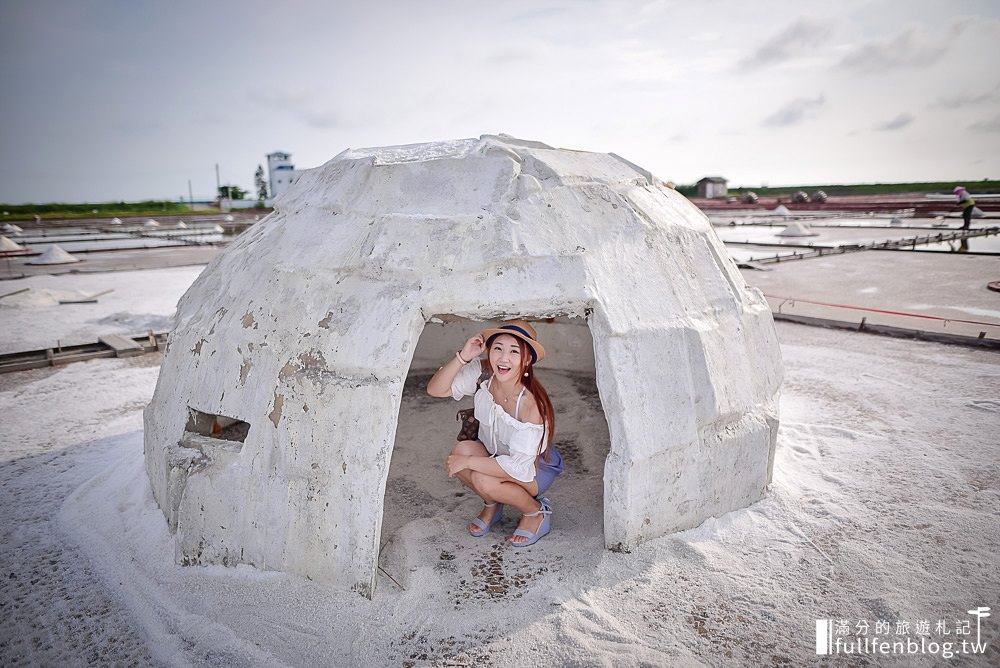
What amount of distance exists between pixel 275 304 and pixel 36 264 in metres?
20.4

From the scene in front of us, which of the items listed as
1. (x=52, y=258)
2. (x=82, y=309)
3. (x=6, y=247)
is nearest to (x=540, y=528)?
(x=82, y=309)

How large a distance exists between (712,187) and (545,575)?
186 ft

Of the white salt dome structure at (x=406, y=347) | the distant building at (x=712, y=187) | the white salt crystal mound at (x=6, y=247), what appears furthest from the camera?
the distant building at (x=712, y=187)

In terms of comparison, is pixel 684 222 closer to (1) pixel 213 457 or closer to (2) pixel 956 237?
(1) pixel 213 457

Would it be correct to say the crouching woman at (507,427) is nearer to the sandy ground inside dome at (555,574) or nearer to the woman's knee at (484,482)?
the woman's knee at (484,482)

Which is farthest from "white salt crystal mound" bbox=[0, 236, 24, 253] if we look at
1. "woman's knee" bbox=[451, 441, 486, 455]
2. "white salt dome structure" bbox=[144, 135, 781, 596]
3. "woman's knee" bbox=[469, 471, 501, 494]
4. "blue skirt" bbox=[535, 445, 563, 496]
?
"blue skirt" bbox=[535, 445, 563, 496]

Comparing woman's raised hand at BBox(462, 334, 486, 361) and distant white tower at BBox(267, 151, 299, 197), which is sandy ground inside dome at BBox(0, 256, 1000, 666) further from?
distant white tower at BBox(267, 151, 299, 197)

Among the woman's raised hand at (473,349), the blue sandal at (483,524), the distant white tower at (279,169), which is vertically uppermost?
the distant white tower at (279,169)

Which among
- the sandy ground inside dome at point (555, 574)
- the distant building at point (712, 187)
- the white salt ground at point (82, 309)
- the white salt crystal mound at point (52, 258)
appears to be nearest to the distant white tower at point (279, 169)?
the distant building at point (712, 187)

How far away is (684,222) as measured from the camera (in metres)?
4.52

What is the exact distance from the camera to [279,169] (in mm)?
62250

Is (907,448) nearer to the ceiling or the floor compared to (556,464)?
nearer to the floor

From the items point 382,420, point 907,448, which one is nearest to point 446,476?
point 382,420

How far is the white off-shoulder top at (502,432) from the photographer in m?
3.67
